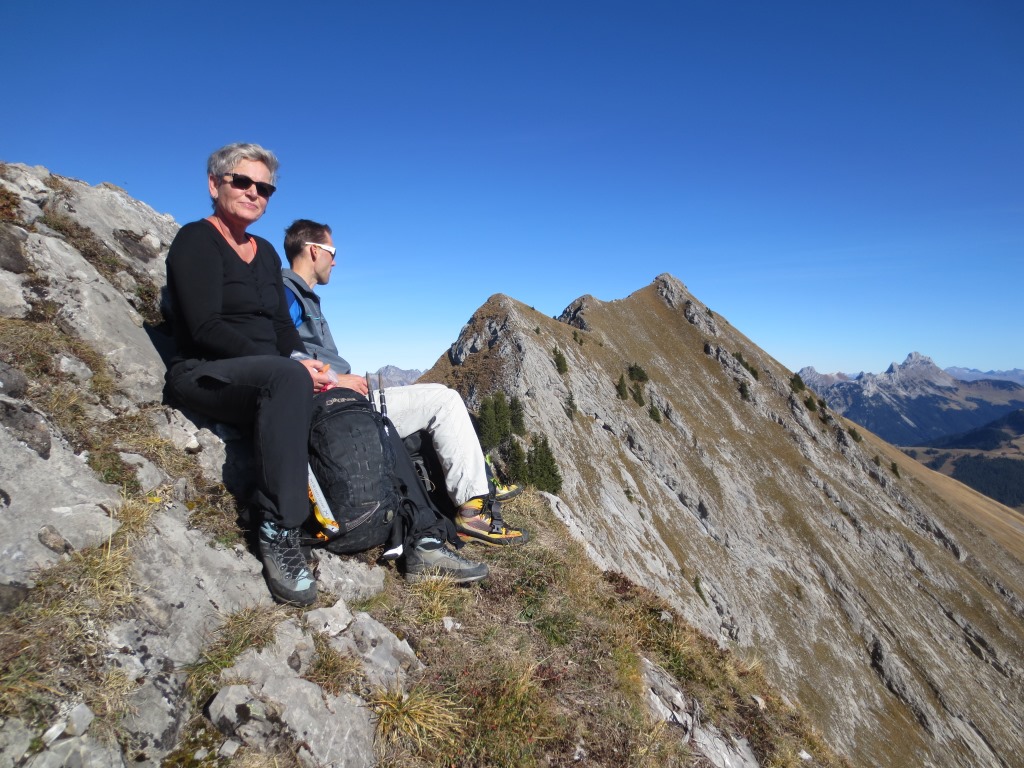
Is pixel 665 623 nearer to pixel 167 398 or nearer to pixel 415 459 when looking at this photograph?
pixel 415 459

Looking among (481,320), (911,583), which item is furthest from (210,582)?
(911,583)

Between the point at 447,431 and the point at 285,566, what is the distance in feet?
9.90

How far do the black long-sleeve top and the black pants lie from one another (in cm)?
34

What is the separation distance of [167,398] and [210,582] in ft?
9.38

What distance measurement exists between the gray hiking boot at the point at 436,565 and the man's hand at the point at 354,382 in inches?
88.3

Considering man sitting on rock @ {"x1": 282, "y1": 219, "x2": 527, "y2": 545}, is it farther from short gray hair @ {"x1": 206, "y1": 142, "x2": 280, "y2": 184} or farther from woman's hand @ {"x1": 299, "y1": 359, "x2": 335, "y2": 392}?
short gray hair @ {"x1": 206, "y1": 142, "x2": 280, "y2": 184}

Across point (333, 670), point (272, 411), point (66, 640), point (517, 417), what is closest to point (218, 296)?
point (272, 411)

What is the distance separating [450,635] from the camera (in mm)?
5902

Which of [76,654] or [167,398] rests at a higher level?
[167,398]

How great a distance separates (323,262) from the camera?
27.7 ft

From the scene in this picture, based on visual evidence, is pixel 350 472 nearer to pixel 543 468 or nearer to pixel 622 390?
pixel 543 468

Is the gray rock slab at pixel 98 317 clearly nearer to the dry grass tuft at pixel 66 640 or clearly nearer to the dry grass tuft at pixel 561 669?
the dry grass tuft at pixel 66 640

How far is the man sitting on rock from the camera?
25.2 ft

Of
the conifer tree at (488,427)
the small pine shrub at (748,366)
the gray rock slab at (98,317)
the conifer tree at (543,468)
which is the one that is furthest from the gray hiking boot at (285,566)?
the small pine shrub at (748,366)
